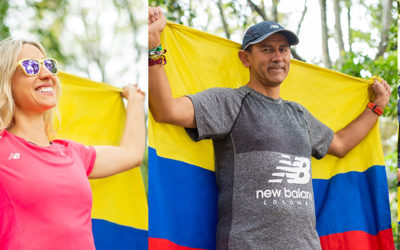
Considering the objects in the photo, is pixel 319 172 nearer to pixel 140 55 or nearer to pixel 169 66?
pixel 169 66

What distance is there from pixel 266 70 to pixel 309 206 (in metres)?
0.81

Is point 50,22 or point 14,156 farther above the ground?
point 50,22

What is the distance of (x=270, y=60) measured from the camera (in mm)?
2775

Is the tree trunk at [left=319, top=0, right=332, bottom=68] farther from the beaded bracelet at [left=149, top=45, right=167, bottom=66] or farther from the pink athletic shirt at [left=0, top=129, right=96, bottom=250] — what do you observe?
the pink athletic shirt at [left=0, top=129, right=96, bottom=250]

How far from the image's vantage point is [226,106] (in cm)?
259

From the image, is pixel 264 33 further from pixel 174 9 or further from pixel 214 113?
pixel 174 9

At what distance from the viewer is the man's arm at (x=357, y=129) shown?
322 cm

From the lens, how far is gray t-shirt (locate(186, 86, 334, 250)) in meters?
2.43

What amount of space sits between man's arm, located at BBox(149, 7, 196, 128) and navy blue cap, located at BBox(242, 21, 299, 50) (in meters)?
0.57

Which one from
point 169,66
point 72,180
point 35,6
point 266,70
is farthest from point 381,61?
point 35,6

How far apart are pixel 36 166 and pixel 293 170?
1347 millimetres

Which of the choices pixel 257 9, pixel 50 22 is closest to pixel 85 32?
pixel 50 22

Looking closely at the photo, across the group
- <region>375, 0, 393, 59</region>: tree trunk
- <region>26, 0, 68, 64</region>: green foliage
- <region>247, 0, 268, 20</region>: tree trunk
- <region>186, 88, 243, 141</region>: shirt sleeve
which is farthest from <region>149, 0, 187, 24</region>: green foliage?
<region>26, 0, 68, 64</region>: green foliage

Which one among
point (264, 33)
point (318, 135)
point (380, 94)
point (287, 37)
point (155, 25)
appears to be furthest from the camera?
point (380, 94)
